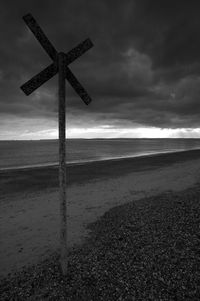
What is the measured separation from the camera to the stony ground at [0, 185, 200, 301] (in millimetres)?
4047

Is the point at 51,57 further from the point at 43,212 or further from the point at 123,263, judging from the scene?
the point at 43,212

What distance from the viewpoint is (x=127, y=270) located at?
15.2 ft

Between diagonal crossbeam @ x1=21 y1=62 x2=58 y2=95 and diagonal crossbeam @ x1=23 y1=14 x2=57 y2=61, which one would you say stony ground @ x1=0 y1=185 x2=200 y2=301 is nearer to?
diagonal crossbeam @ x1=21 y1=62 x2=58 y2=95

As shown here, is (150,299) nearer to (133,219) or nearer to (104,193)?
(133,219)

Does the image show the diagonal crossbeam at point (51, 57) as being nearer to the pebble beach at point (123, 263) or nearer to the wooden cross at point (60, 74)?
the wooden cross at point (60, 74)

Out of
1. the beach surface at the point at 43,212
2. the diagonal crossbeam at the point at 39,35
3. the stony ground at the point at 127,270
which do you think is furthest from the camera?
the beach surface at the point at 43,212

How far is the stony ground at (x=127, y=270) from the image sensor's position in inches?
159

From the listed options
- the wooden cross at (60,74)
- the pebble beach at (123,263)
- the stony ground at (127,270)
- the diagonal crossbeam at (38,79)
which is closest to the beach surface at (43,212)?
the pebble beach at (123,263)

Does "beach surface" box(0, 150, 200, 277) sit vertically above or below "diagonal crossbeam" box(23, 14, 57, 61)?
below

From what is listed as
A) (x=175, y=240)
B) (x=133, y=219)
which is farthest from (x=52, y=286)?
(x=133, y=219)

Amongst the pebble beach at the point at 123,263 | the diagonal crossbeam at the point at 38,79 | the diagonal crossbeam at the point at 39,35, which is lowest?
the pebble beach at the point at 123,263

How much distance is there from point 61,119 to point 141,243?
4.39 metres

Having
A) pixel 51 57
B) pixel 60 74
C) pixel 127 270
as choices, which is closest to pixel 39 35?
pixel 51 57

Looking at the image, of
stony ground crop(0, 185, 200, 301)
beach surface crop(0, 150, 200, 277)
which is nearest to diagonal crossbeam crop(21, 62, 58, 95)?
stony ground crop(0, 185, 200, 301)
